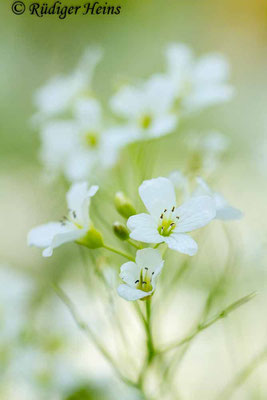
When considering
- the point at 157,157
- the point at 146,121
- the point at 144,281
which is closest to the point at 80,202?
the point at 144,281

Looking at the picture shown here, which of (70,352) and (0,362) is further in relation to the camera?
(70,352)

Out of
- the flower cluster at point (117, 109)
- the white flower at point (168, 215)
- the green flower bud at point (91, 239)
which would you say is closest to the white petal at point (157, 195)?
the white flower at point (168, 215)

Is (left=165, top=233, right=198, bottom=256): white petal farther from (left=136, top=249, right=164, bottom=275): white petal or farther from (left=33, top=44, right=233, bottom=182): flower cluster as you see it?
(left=33, top=44, right=233, bottom=182): flower cluster

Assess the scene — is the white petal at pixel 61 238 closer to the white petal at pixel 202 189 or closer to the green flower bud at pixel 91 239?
the green flower bud at pixel 91 239

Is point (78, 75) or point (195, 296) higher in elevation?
point (78, 75)

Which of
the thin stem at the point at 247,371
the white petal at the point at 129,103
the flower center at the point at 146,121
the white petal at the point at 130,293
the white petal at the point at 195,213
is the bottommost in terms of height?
the thin stem at the point at 247,371

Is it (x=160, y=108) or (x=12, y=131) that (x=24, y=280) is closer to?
(x=160, y=108)

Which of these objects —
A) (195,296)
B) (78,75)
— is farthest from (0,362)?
(195,296)

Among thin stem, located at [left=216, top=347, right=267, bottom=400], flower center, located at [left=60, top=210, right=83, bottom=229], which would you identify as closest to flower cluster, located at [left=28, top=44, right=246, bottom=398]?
flower center, located at [left=60, top=210, right=83, bottom=229]
